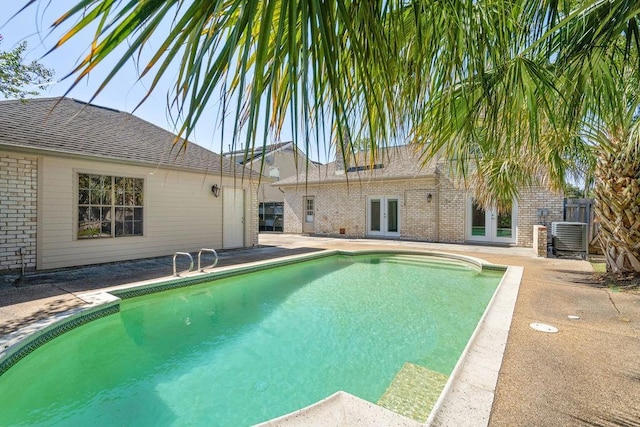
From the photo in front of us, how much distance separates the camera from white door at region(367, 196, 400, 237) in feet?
53.6

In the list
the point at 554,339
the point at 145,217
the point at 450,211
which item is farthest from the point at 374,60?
the point at 450,211

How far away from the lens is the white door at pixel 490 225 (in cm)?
1347

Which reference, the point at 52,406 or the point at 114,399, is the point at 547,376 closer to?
the point at 114,399

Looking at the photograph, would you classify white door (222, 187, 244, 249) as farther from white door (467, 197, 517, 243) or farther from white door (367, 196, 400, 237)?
white door (467, 197, 517, 243)

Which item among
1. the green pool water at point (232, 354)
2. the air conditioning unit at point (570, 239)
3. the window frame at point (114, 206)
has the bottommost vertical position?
the green pool water at point (232, 354)

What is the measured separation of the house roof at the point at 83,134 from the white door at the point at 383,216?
27.6 feet

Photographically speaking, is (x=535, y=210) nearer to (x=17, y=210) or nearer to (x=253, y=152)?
(x=253, y=152)

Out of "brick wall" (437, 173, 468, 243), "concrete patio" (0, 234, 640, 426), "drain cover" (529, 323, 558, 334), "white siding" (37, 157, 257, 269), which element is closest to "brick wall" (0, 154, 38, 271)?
"white siding" (37, 157, 257, 269)

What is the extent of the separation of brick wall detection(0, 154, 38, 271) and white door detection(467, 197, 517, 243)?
47.4 ft

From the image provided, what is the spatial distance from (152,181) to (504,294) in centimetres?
965

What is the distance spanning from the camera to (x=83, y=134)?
935cm

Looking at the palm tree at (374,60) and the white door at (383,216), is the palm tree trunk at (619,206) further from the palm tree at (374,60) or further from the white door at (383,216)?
the white door at (383,216)

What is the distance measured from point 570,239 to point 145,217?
1316 cm

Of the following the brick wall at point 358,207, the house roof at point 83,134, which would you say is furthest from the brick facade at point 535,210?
the house roof at point 83,134
